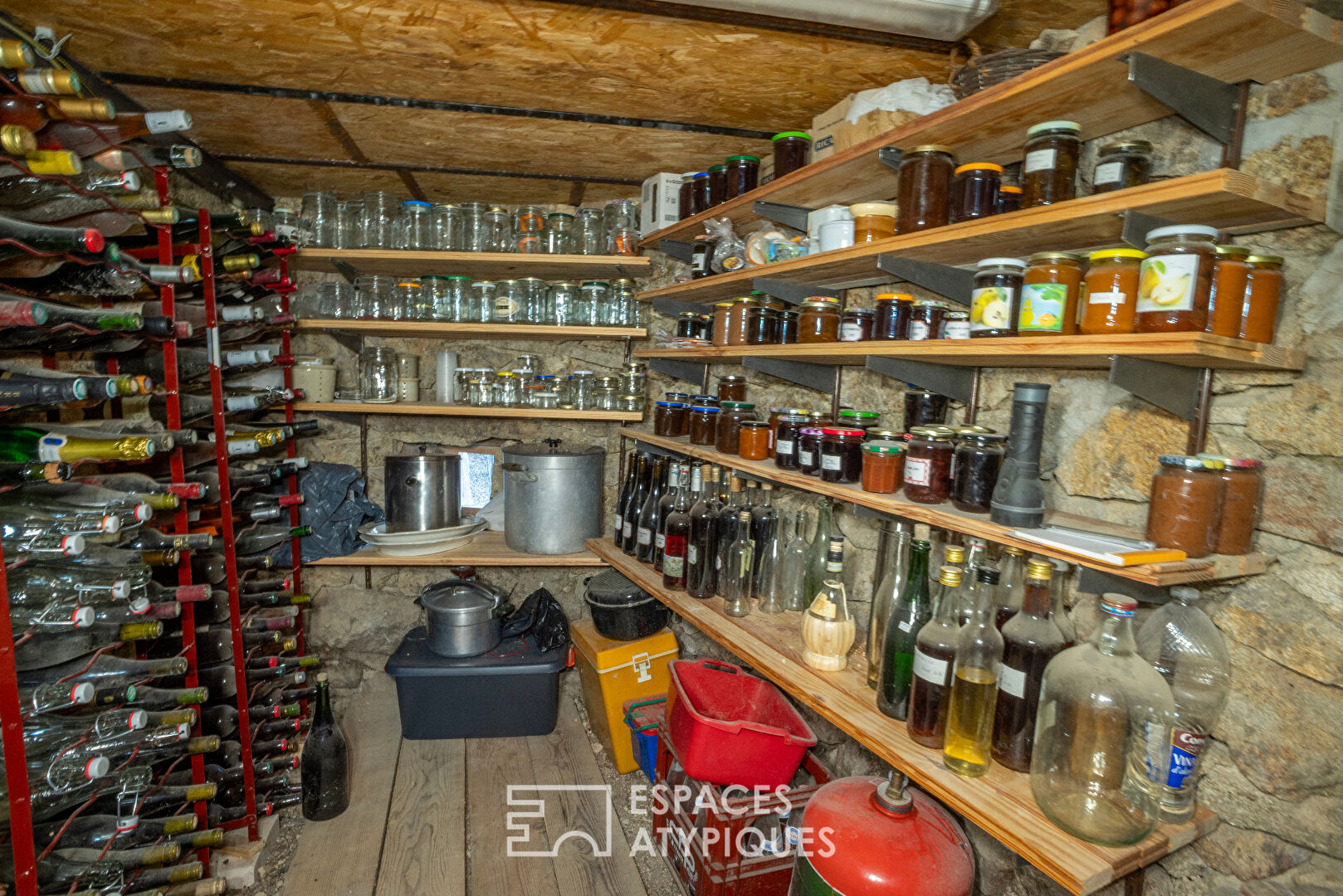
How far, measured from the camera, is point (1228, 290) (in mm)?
961

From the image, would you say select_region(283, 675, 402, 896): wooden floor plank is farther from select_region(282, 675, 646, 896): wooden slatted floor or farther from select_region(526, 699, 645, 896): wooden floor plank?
select_region(526, 699, 645, 896): wooden floor plank

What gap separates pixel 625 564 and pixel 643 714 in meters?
0.57

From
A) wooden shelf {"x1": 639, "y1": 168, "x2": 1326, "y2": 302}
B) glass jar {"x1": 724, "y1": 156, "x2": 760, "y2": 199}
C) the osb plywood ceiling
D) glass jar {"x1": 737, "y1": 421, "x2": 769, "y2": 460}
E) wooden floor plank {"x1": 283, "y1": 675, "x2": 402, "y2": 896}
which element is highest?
the osb plywood ceiling

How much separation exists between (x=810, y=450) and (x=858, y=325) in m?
0.34

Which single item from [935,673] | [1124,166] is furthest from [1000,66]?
[935,673]

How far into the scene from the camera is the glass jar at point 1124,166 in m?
1.07

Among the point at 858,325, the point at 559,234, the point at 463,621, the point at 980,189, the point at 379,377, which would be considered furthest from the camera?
the point at 379,377

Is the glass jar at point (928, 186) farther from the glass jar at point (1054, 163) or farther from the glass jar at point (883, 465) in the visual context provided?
the glass jar at point (883, 465)

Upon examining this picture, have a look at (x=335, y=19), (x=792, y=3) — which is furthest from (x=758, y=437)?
(x=335, y=19)

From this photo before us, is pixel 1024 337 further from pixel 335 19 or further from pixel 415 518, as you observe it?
pixel 415 518

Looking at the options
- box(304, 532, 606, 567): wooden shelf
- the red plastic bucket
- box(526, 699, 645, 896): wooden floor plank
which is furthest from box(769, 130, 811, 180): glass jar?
box(526, 699, 645, 896): wooden floor plank

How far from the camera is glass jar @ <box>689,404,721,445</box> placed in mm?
2273

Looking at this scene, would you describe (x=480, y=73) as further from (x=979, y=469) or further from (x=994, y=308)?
(x=979, y=469)

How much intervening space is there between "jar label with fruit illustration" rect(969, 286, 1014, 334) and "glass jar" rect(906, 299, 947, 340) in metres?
0.21
